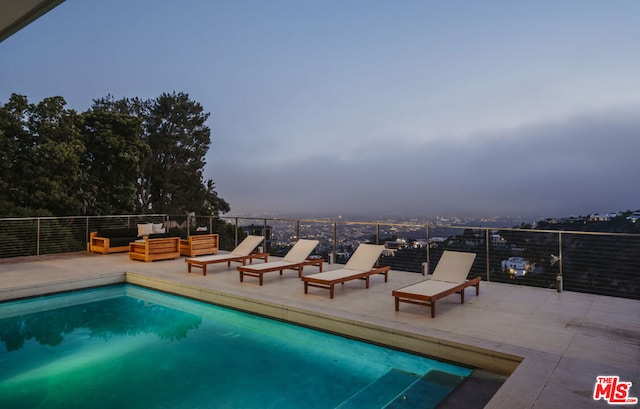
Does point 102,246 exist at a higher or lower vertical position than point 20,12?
lower

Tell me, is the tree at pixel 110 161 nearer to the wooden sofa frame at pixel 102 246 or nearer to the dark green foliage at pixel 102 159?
the dark green foliage at pixel 102 159

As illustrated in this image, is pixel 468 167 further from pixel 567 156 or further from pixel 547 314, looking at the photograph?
pixel 547 314

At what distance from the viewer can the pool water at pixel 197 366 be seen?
11.1ft

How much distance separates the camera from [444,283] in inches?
214

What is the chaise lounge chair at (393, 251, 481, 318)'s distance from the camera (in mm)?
4730

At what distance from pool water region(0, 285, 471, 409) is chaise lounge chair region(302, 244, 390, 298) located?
85 centimetres

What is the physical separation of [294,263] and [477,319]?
3.32 meters

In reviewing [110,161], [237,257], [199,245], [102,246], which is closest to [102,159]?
[110,161]

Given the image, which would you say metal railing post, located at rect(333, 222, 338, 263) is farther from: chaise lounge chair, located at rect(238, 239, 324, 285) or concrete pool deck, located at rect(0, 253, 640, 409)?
concrete pool deck, located at rect(0, 253, 640, 409)

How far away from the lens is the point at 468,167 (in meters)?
20.0

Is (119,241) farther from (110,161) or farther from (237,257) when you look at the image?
(110,161)

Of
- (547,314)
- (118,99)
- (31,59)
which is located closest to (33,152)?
(31,59)

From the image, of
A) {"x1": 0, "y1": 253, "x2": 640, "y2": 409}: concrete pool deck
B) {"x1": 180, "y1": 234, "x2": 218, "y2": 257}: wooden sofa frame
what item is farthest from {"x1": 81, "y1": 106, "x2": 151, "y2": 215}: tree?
{"x1": 0, "y1": 253, "x2": 640, "y2": 409}: concrete pool deck

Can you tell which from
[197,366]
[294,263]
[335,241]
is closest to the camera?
[197,366]
